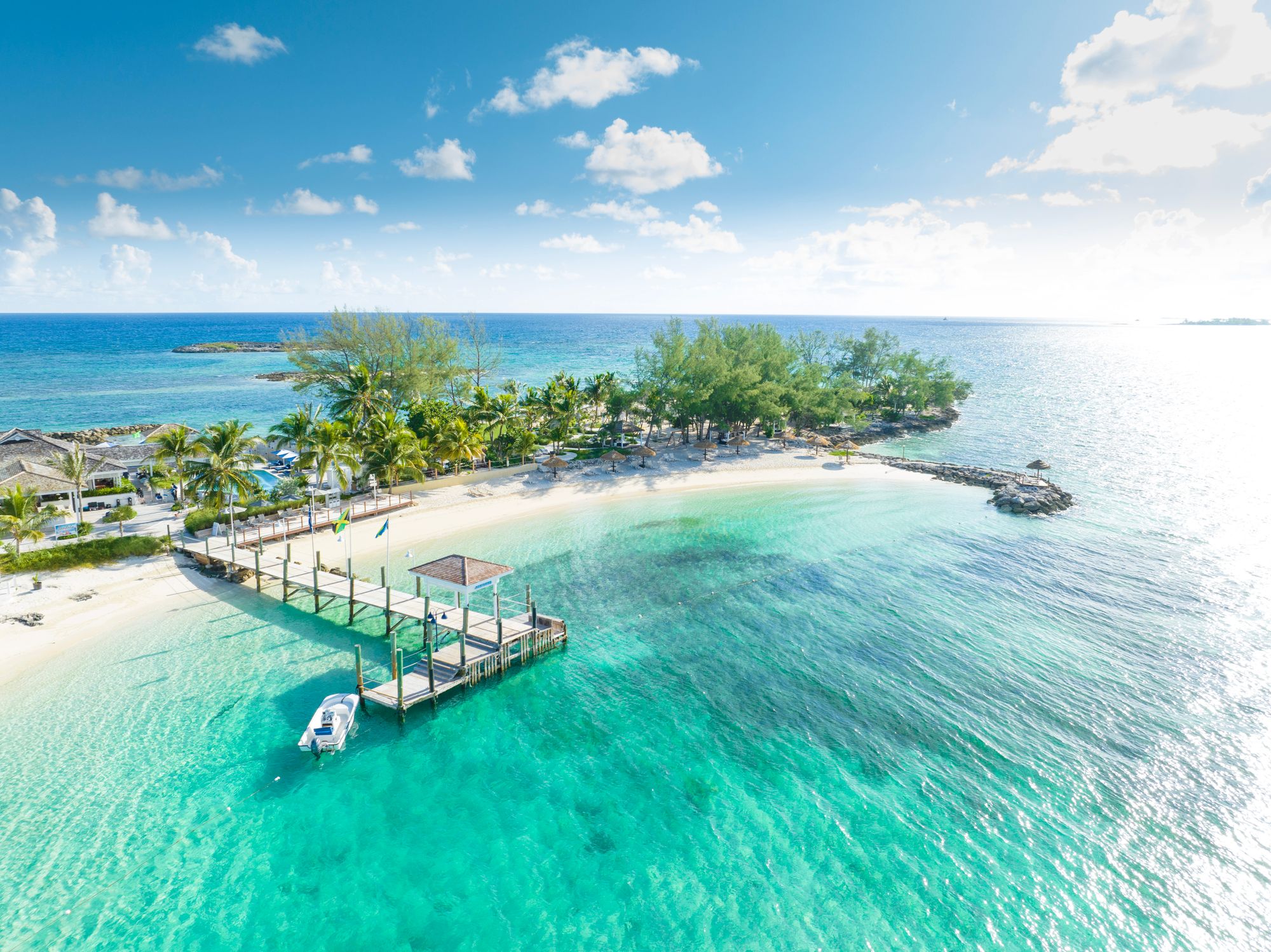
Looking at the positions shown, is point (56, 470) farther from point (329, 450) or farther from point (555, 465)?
point (555, 465)

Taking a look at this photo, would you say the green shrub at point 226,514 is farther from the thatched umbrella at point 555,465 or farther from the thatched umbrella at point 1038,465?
the thatched umbrella at point 1038,465

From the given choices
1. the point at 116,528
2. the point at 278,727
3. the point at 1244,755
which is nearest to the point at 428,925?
the point at 278,727

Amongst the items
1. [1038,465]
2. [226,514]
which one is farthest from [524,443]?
[1038,465]

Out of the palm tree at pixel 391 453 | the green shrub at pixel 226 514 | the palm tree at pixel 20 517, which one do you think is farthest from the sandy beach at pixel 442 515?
the palm tree at pixel 391 453

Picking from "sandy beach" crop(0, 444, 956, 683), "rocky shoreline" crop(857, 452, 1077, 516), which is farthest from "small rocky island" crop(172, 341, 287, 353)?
"rocky shoreline" crop(857, 452, 1077, 516)

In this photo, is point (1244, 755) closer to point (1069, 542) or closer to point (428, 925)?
point (1069, 542)

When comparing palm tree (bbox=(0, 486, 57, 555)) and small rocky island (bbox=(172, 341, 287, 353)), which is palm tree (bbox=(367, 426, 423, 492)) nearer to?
palm tree (bbox=(0, 486, 57, 555))
